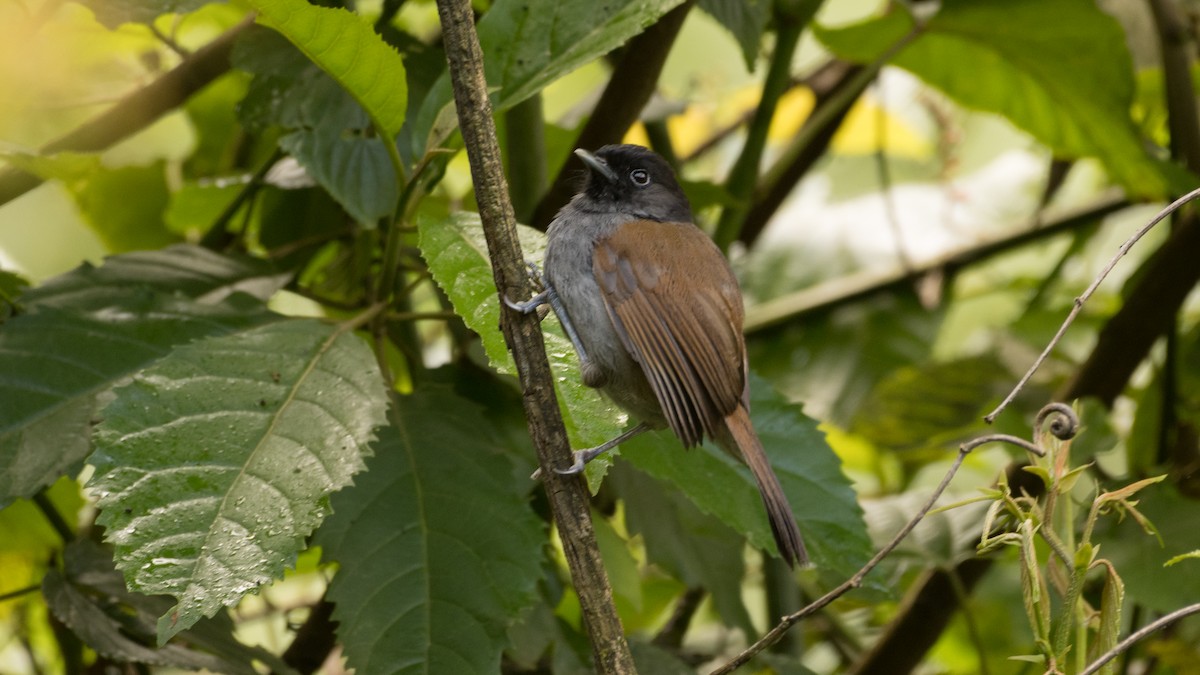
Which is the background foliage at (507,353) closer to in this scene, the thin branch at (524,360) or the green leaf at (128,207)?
the green leaf at (128,207)

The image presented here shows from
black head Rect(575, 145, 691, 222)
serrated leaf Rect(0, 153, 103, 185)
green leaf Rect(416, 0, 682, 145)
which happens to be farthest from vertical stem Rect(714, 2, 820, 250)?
serrated leaf Rect(0, 153, 103, 185)

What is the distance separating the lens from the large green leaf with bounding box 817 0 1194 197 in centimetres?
325

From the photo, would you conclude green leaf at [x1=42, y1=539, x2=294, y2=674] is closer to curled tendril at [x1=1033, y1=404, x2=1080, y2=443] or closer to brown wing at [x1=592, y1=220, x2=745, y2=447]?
brown wing at [x1=592, y1=220, x2=745, y2=447]

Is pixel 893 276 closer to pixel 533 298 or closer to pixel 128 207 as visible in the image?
pixel 533 298

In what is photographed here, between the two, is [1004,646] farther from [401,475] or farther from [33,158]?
[33,158]

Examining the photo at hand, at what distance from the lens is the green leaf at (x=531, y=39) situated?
7.14ft

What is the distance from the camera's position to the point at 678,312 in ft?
8.44

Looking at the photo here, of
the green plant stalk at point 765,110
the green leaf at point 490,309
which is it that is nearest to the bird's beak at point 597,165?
the green plant stalk at point 765,110

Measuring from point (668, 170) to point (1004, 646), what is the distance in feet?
6.10

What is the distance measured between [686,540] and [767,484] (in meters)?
0.54

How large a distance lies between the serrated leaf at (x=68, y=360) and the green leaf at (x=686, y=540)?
901 millimetres

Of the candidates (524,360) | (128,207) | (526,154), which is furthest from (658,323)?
(128,207)

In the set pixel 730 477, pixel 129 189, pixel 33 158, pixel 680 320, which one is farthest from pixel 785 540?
pixel 129 189

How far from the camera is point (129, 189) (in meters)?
3.37
